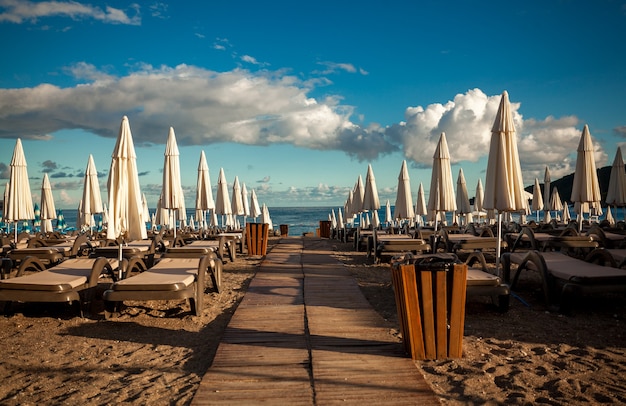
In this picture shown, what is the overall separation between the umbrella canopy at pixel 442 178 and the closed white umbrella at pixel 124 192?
7.11 m

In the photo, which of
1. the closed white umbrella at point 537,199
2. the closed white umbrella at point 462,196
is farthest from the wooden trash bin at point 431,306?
the closed white umbrella at point 537,199

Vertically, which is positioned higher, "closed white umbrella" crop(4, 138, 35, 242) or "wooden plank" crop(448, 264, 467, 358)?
"closed white umbrella" crop(4, 138, 35, 242)

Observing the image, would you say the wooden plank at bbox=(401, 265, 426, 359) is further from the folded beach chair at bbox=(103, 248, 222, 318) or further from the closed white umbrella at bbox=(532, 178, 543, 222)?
the closed white umbrella at bbox=(532, 178, 543, 222)

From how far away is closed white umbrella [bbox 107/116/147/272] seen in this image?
586cm

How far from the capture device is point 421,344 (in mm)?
3389

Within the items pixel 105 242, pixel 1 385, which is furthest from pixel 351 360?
pixel 105 242

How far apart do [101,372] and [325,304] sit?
111 inches

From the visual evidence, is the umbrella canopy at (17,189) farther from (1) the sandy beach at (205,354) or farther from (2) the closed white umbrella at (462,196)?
(2) the closed white umbrella at (462,196)

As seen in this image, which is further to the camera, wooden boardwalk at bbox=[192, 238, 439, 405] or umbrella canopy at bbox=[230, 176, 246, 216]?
umbrella canopy at bbox=[230, 176, 246, 216]

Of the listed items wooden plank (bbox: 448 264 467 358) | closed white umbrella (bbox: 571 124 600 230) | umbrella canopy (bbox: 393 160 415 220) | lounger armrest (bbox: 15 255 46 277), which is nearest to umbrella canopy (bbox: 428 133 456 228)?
umbrella canopy (bbox: 393 160 415 220)

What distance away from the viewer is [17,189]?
403 inches

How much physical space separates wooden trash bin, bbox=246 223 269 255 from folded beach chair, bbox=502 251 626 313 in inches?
270

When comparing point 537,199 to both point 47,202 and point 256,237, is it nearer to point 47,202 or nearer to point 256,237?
point 256,237

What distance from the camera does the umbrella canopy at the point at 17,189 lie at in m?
10.2
